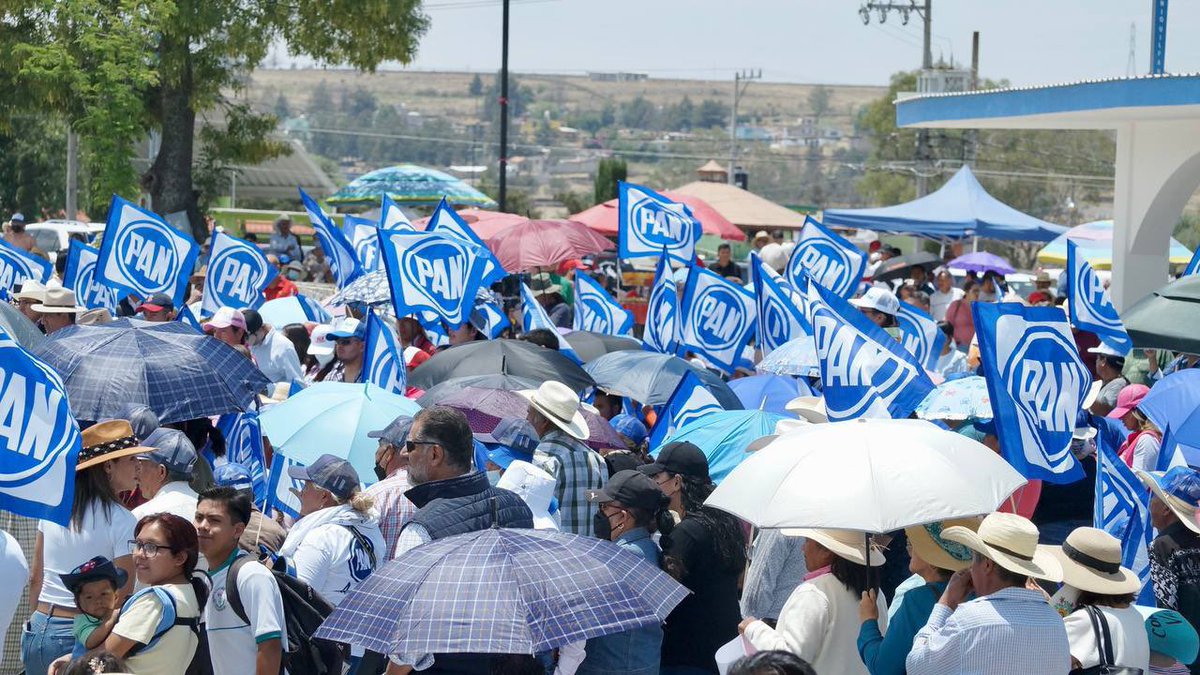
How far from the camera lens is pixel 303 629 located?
4727 mm

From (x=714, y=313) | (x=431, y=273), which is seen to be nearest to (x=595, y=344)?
(x=714, y=313)

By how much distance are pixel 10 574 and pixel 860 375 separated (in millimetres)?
4140

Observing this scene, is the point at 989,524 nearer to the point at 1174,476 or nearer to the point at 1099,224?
the point at 1174,476

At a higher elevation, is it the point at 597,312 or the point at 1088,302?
the point at 1088,302

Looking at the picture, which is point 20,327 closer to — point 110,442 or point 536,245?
point 110,442

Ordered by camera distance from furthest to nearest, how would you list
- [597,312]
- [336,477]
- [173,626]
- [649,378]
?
[597,312] < [649,378] < [336,477] < [173,626]

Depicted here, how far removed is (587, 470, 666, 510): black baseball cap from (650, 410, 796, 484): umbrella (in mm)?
1963

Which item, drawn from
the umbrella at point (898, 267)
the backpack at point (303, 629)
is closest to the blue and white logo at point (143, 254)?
the backpack at point (303, 629)

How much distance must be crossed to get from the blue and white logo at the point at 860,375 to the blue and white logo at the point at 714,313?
12.2 feet

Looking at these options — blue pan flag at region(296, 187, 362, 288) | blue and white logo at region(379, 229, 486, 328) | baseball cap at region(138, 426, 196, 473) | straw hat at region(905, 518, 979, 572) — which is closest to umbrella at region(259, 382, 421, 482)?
baseball cap at region(138, 426, 196, 473)

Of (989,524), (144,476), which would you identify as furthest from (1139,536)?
(144,476)

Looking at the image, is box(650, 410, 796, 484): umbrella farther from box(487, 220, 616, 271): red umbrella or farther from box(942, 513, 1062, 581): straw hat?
box(487, 220, 616, 271): red umbrella

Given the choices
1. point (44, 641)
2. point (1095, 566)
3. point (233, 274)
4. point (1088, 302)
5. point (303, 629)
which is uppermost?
point (1088, 302)

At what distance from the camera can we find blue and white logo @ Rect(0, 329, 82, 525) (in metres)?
4.71
